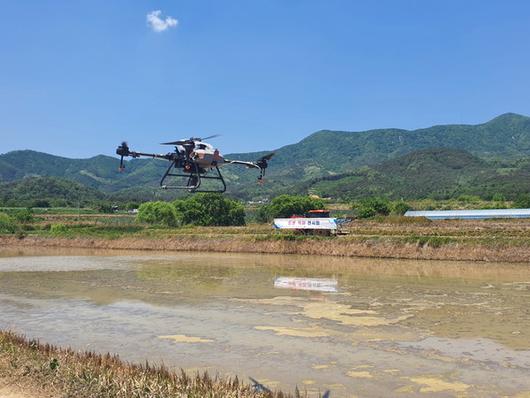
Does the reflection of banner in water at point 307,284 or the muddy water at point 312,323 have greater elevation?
the muddy water at point 312,323

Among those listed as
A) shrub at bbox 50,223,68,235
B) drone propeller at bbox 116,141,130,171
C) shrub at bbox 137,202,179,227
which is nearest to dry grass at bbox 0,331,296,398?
drone propeller at bbox 116,141,130,171

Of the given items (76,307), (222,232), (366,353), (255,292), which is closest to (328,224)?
Result: (222,232)

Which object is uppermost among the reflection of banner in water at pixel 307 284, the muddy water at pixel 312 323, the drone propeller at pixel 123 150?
the drone propeller at pixel 123 150

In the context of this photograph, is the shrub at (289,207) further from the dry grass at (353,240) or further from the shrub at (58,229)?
the shrub at (58,229)

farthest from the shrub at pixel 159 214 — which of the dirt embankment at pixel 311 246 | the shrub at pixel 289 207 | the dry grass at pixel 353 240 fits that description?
the shrub at pixel 289 207

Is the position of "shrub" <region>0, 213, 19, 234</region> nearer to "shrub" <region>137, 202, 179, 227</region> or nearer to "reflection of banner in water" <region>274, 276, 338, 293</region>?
"shrub" <region>137, 202, 179, 227</region>

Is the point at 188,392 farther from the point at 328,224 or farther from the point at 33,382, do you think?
the point at 328,224
